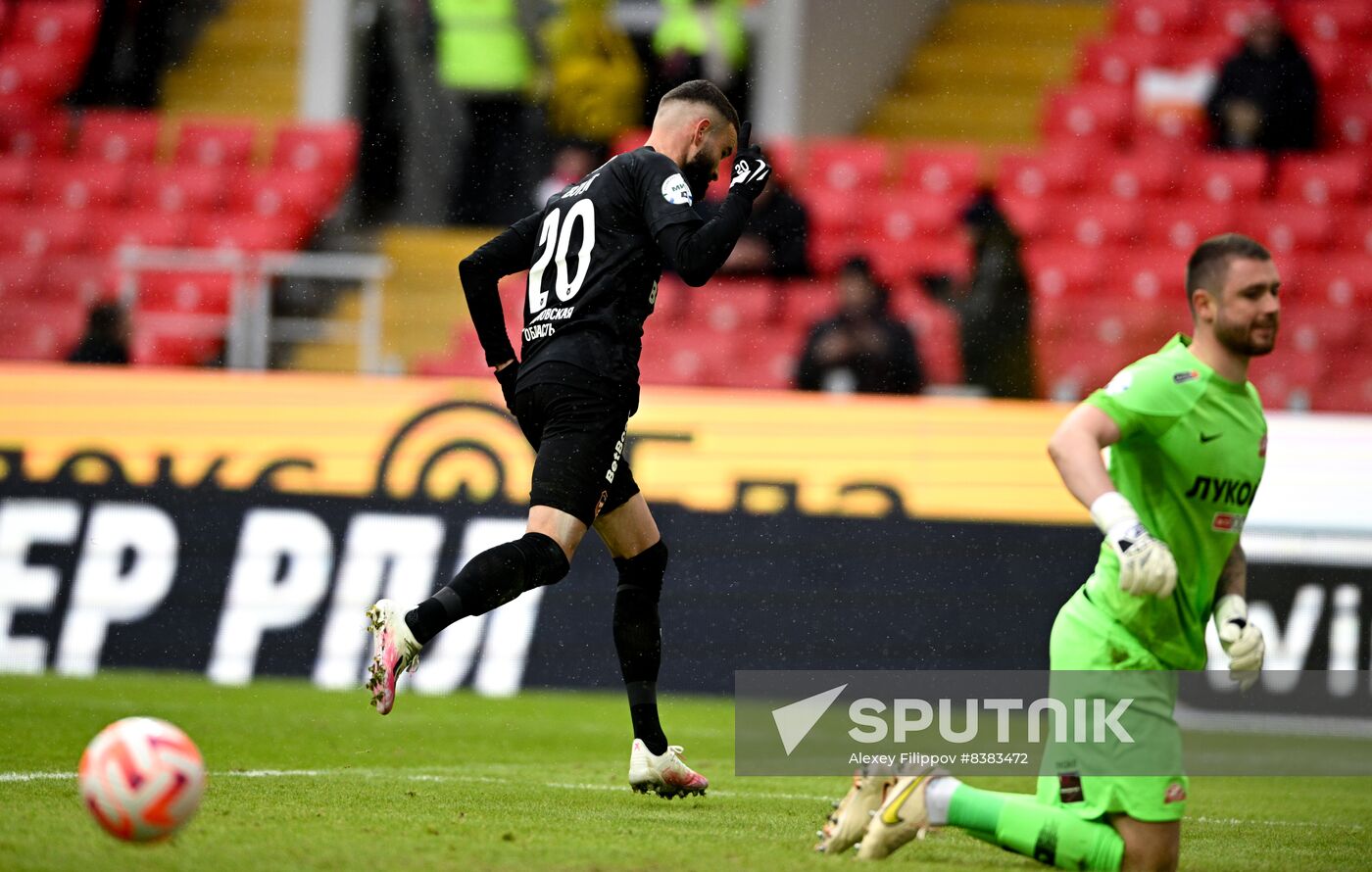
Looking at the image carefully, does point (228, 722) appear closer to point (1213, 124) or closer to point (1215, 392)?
point (1215, 392)

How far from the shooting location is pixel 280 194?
15.1 m

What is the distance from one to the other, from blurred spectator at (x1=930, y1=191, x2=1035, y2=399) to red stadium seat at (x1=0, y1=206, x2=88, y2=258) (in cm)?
686

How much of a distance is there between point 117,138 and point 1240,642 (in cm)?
1302

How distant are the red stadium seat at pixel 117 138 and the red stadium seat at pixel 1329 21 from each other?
31.9 ft

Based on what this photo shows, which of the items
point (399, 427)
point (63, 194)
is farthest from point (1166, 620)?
point (63, 194)

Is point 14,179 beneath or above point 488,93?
beneath

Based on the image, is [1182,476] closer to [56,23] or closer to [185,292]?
[185,292]

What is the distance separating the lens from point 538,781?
6.38 meters

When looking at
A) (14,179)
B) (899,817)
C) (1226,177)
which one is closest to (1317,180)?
(1226,177)

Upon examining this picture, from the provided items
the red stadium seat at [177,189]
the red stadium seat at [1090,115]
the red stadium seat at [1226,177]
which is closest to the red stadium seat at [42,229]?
the red stadium seat at [177,189]

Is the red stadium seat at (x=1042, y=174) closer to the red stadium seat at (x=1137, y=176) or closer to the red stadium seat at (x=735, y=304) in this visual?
the red stadium seat at (x=1137, y=176)

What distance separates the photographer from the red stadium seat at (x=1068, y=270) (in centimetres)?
1331

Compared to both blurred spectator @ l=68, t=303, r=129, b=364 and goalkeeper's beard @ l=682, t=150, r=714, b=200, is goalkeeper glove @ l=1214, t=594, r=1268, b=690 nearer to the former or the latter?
goalkeeper's beard @ l=682, t=150, r=714, b=200

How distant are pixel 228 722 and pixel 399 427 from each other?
2.67 metres
